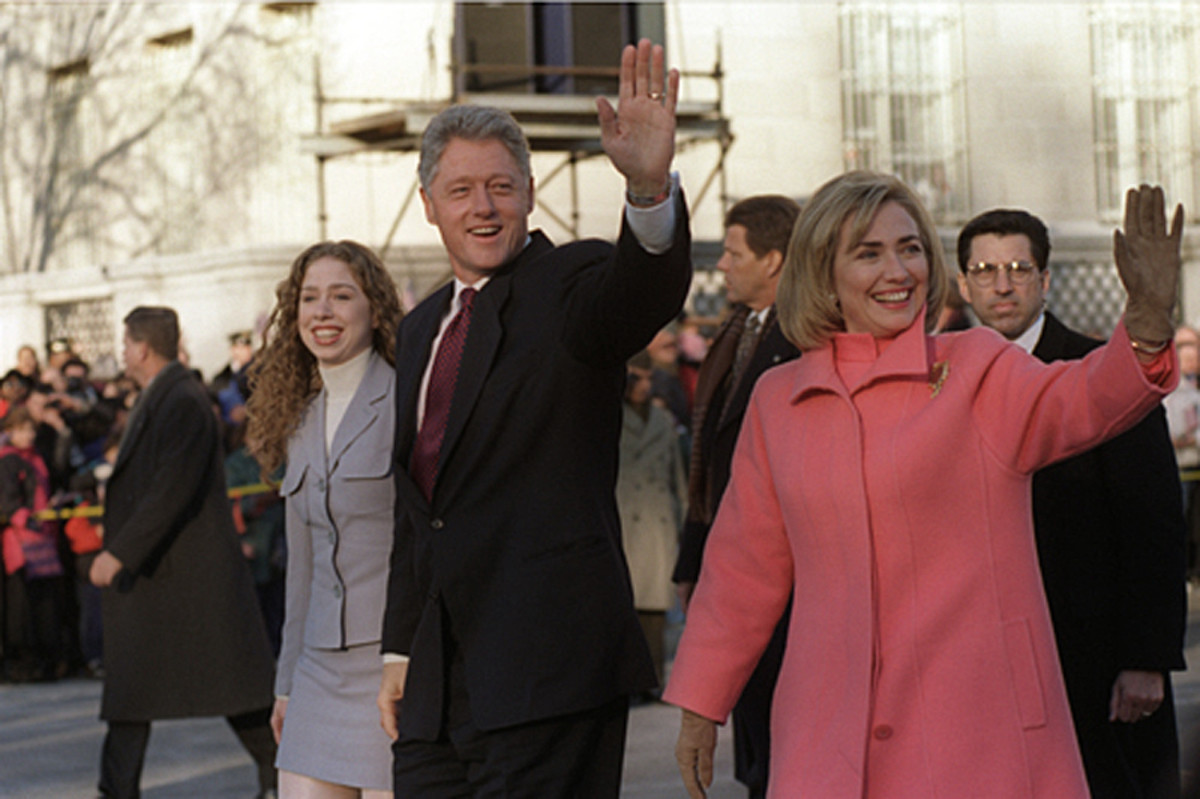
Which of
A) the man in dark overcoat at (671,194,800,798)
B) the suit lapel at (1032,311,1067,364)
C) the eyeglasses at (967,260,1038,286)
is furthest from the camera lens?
the man in dark overcoat at (671,194,800,798)

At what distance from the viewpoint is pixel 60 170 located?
2478 centimetres

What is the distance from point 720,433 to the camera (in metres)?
6.40

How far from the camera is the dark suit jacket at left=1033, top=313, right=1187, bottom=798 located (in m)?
5.06

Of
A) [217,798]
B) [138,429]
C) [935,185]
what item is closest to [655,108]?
[138,429]

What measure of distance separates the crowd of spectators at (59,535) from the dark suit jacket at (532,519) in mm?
8298

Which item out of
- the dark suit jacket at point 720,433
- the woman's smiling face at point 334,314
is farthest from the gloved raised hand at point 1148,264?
the dark suit jacket at point 720,433

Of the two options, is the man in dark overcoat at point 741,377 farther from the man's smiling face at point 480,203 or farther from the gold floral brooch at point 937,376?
the gold floral brooch at point 937,376

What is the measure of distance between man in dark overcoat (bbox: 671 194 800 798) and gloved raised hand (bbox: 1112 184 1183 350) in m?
2.78

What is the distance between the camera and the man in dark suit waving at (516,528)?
3.96 meters

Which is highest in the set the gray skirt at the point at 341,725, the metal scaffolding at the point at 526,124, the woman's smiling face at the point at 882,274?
the metal scaffolding at the point at 526,124

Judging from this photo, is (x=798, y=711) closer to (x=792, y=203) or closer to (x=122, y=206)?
(x=792, y=203)

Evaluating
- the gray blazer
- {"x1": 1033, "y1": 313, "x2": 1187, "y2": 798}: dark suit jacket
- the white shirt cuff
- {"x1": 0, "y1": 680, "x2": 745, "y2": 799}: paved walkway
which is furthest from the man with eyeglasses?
{"x1": 0, "y1": 680, "x2": 745, "y2": 799}: paved walkway

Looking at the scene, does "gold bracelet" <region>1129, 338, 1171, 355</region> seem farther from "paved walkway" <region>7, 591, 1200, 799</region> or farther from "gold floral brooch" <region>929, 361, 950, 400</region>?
"paved walkway" <region>7, 591, 1200, 799</region>

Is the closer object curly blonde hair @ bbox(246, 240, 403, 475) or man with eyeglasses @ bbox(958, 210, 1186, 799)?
man with eyeglasses @ bbox(958, 210, 1186, 799)
